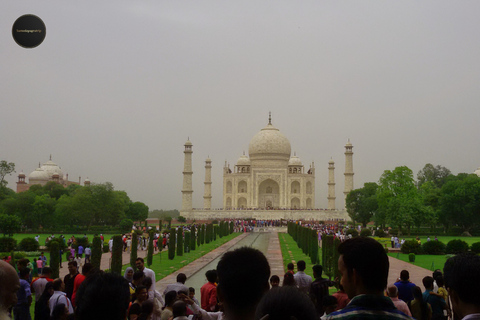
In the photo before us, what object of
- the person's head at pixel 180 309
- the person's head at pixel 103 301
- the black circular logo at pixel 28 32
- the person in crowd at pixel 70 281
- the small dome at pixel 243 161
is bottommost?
the person in crowd at pixel 70 281

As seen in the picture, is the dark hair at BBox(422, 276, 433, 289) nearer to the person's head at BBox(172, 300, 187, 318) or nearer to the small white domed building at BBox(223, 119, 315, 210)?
the person's head at BBox(172, 300, 187, 318)

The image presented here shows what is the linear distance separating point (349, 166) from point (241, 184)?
1093 cm


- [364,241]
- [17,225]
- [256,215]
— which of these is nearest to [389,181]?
[256,215]

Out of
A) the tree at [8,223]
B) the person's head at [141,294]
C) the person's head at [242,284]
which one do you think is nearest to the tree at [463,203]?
the tree at [8,223]

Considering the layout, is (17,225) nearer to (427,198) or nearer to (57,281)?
(57,281)

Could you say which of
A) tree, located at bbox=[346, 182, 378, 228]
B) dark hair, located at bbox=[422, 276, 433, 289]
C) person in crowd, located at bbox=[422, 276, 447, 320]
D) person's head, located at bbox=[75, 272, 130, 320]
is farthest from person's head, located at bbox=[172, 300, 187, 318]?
tree, located at bbox=[346, 182, 378, 228]

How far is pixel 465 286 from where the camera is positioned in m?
2.41

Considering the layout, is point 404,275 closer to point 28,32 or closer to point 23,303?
point 23,303

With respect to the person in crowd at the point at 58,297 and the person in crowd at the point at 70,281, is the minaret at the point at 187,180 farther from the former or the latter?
the person in crowd at the point at 58,297

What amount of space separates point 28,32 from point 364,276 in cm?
483

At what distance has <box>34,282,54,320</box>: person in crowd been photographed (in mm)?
5043

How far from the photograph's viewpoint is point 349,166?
155 feet

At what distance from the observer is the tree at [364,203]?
35281 millimetres

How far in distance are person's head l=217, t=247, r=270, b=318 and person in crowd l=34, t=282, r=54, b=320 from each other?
339 centimetres
